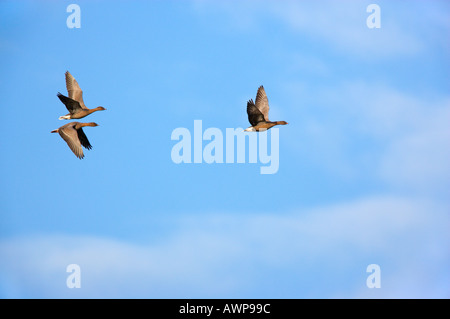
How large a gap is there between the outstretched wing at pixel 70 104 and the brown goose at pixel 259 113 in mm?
7986

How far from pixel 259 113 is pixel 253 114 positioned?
28cm

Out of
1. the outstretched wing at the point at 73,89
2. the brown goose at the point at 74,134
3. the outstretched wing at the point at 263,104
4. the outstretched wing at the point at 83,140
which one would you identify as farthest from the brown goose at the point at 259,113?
the outstretched wing at the point at 73,89

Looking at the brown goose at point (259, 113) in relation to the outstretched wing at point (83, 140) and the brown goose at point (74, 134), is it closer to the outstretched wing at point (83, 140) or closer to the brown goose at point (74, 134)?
the brown goose at point (74, 134)

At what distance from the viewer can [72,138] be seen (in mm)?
40094

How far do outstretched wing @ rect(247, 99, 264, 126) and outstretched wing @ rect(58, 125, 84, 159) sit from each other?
787 cm

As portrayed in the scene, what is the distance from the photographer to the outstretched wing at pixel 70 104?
40.1 meters

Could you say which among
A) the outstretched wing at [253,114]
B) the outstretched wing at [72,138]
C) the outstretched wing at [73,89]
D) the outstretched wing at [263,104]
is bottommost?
→ the outstretched wing at [72,138]

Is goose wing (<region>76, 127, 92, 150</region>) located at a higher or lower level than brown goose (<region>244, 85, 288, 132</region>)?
lower

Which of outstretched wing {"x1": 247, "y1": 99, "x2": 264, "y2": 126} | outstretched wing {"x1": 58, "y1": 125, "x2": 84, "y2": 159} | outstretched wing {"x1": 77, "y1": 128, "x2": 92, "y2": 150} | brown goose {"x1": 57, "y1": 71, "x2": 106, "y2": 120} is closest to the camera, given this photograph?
outstretched wing {"x1": 58, "y1": 125, "x2": 84, "y2": 159}

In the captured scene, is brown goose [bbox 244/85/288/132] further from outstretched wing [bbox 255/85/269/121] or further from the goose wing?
the goose wing

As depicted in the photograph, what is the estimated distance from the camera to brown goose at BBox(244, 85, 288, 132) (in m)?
40.3

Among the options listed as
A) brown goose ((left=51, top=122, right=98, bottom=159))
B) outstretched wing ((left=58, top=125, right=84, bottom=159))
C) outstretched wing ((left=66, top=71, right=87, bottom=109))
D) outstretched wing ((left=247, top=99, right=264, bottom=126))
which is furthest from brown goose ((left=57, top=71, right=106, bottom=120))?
outstretched wing ((left=247, top=99, right=264, bottom=126))
